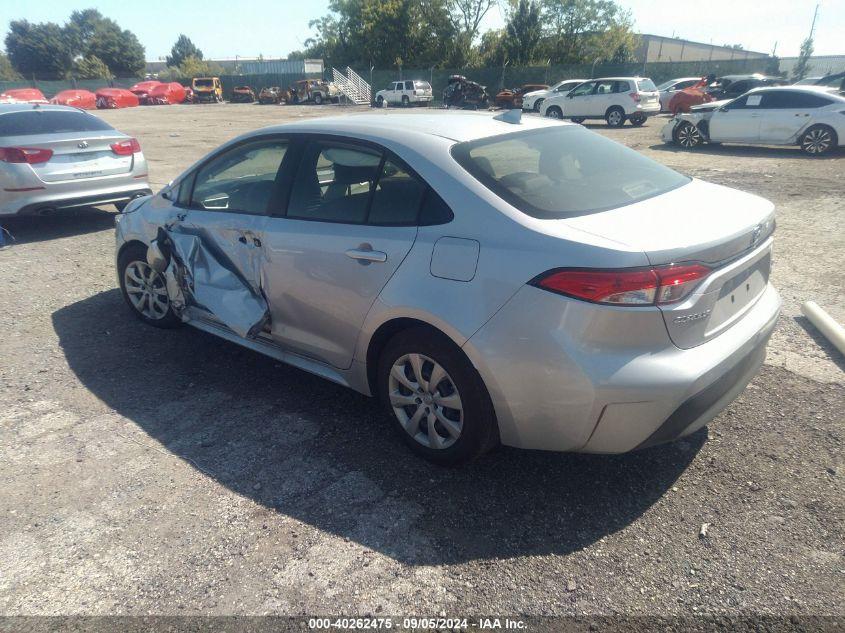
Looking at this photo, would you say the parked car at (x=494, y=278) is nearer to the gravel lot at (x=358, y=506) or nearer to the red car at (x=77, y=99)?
the gravel lot at (x=358, y=506)

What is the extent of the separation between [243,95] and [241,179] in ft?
186

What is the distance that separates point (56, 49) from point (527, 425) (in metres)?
99.2

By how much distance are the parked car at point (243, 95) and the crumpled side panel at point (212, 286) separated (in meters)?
56.3

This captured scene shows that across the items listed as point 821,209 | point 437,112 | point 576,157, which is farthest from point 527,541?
point 821,209

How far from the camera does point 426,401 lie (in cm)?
305

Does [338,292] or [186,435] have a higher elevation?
[338,292]

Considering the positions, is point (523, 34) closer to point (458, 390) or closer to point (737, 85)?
point (737, 85)

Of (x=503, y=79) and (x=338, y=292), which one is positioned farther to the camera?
(x=503, y=79)

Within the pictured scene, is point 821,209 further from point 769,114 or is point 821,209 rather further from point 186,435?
point 186,435

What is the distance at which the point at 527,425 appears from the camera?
2.71m

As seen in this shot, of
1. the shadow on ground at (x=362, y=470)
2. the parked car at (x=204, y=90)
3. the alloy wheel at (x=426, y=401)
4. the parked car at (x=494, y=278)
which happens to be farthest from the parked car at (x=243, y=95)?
the alloy wheel at (x=426, y=401)

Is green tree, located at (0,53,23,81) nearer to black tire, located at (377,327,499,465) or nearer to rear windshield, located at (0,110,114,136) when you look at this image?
rear windshield, located at (0,110,114,136)

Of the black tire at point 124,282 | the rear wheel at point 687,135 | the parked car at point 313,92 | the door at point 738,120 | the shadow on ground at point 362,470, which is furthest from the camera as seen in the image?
the parked car at point 313,92

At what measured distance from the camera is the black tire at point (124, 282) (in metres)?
4.79
